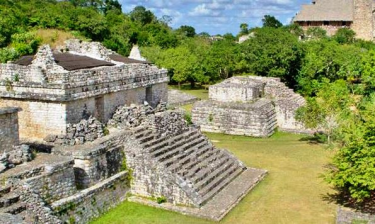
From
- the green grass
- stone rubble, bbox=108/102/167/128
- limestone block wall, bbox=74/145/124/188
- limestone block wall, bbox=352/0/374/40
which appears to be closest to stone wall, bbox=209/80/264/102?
the green grass

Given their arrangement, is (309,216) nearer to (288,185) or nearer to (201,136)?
(288,185)

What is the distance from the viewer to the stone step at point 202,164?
1456 centimetres

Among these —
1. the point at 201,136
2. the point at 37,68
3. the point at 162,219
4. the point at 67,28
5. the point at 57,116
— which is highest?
the point at 67,28

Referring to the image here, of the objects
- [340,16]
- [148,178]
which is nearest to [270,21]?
[340,16]

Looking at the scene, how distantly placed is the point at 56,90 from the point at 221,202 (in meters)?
6.03

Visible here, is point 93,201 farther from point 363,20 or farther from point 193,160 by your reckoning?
point 363,20

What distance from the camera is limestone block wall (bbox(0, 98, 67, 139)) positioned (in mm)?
14102


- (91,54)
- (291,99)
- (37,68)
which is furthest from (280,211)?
(291,99)

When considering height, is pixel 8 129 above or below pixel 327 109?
above

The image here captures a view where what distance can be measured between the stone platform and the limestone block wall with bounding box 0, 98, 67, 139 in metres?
3.24

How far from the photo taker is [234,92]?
25.0m

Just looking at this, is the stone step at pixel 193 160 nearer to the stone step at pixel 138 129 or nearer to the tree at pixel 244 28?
the stone step at pixel 138 129

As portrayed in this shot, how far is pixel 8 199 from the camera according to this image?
10.6 meters

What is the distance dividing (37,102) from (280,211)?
8.14m
